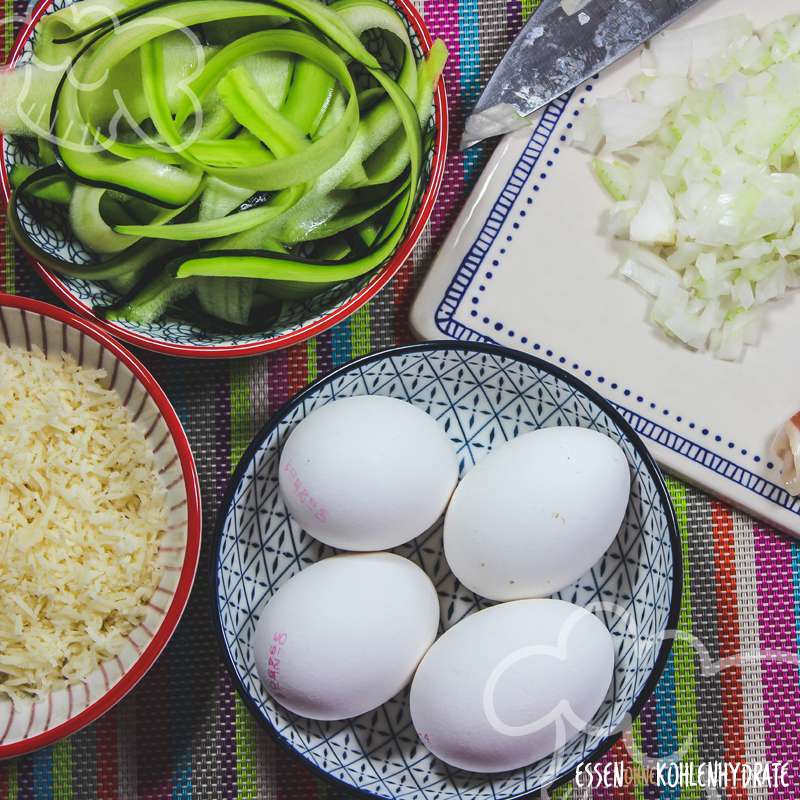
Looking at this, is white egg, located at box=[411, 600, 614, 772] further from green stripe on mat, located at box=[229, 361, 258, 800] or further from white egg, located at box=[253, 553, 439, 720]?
green stripe on mat, located at box=[229, 361, 258, 800]

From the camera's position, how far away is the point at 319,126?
95cm

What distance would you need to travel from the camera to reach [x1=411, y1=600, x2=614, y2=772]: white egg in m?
0.85

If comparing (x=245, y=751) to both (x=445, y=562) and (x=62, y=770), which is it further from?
(x=445, y=562)

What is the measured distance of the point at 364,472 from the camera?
88 cm

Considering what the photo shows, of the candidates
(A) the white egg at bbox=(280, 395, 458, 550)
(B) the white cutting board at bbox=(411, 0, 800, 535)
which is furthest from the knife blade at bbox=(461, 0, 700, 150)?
(A) the white egg at bbox=(280, 395, 458, 550)

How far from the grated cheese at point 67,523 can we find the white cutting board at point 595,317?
0.39m

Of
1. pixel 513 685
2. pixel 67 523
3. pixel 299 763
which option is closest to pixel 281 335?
pixel 67 523

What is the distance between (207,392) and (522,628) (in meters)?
0.49

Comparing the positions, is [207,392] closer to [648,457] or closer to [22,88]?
[22,88]

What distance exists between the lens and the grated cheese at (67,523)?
36.6 inches

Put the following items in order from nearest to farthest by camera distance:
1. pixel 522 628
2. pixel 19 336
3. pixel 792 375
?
pixel 522 628 < pixel 19 336 < pixel 792 375

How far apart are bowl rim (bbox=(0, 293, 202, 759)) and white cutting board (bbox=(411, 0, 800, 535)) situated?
330 mm

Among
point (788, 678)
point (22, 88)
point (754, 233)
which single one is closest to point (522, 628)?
point (788, 678)

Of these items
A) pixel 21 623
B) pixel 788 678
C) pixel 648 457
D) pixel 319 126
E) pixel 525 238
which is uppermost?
pixel 319 126
